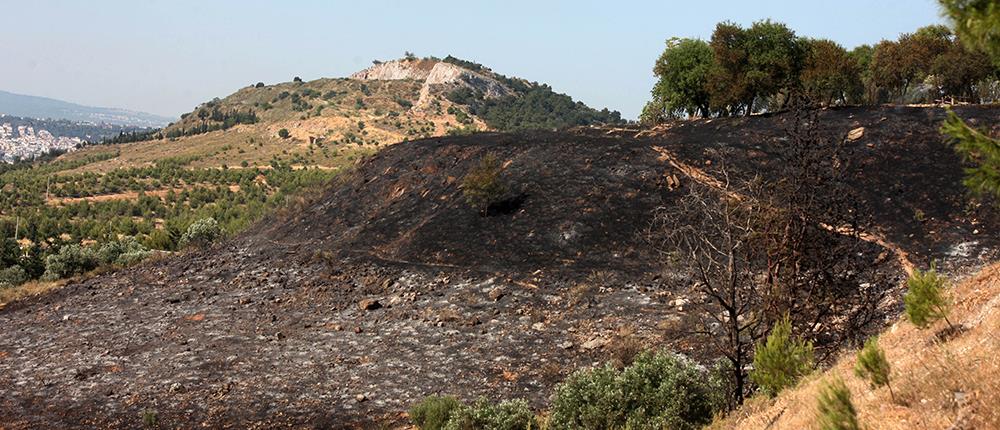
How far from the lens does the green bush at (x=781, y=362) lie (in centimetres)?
871

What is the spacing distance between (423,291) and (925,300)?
14.1 m

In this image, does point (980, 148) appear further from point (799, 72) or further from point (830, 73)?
point (799, 72)

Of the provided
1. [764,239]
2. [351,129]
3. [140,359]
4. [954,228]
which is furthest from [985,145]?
[351,129]

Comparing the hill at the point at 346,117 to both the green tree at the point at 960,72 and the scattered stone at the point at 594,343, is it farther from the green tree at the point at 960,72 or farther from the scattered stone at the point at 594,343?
the scattered stone at the point at 594,343

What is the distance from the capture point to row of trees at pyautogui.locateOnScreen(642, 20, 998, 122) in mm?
34750

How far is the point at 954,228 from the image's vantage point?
65.4ft

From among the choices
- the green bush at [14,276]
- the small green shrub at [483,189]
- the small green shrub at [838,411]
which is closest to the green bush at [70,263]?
the green bush at [14,276]

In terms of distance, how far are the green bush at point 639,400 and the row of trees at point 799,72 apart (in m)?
25.2

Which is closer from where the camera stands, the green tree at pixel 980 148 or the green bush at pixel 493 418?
the green tree at pixel 980 148

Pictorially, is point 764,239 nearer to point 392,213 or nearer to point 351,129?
point 392,213

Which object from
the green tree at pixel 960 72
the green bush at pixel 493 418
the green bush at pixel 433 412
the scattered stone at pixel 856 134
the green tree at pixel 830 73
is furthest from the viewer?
the green tree at pixel 830 73

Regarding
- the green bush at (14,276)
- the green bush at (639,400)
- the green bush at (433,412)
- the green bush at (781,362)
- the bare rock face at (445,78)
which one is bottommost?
the green bush at (14,276)

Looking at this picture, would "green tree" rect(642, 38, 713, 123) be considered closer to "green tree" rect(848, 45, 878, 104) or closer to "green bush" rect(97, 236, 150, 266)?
"green tree" rect(848, 45, 878, 104)

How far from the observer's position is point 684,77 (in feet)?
131
